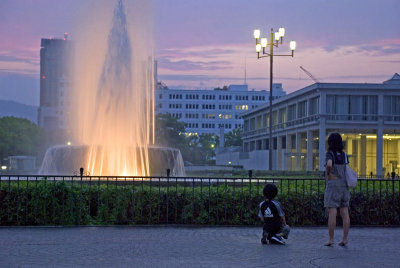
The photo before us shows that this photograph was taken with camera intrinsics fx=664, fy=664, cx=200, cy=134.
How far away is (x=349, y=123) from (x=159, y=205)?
191 ft

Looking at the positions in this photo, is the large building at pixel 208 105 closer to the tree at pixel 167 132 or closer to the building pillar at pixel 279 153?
the tree at pixel 167 132

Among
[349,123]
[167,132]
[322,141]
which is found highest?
[167,132]

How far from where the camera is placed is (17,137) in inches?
4579

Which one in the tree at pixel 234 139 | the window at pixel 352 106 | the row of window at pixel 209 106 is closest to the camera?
the window at pixel 352 106

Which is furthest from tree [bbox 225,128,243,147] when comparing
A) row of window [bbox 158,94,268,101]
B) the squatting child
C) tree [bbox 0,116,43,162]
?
the squatting child

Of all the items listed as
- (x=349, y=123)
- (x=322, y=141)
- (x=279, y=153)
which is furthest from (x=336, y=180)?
(x=279, y=153)

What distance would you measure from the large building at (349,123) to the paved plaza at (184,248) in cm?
5400

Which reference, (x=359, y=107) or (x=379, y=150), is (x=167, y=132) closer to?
(x=359, y=107)

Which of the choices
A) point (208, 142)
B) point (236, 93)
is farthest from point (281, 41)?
point (236, 93)

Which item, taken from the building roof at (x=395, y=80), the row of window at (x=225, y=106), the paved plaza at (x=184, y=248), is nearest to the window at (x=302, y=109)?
the building roof at (x=395, y=80)

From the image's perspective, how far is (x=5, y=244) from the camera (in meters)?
11.0

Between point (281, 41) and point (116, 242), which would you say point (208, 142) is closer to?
point (281, 41)

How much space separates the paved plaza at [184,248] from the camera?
365 inches

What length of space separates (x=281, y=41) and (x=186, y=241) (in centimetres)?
3005
